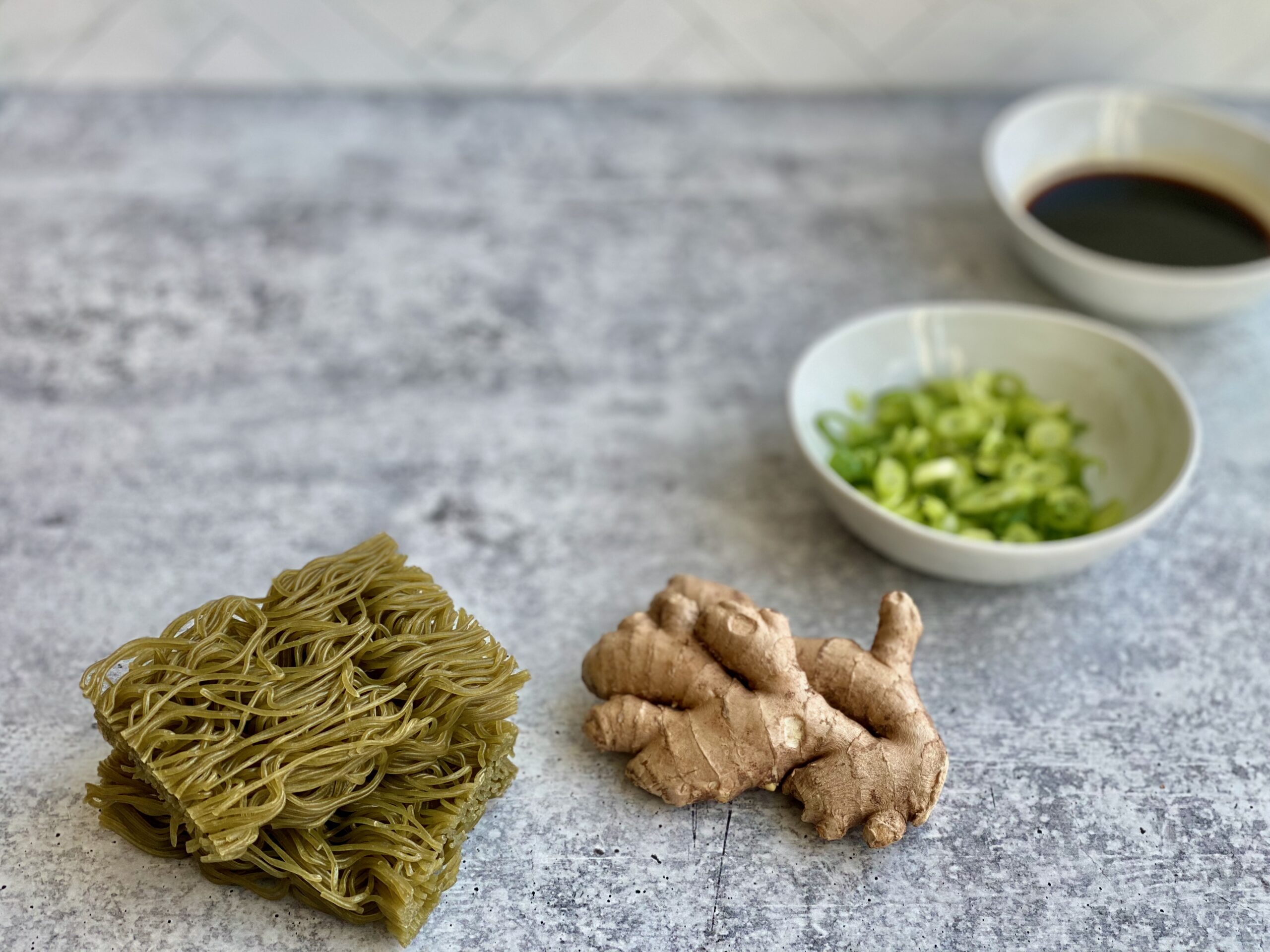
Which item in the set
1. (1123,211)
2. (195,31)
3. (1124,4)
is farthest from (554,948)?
(1124,4)

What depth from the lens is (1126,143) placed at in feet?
5.63

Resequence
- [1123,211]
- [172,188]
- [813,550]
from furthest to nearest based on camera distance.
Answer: [172,188] → [1123,211] → [813,550]

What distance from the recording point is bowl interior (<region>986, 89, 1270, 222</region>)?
1637 mm

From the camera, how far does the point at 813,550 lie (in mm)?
1265

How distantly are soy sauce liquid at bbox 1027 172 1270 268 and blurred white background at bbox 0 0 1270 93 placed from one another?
0.39m

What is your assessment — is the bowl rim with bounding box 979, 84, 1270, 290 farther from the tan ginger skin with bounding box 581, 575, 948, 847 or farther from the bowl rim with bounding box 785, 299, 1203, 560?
the tan ginger skin with bounding box 581, 575, 948, 847

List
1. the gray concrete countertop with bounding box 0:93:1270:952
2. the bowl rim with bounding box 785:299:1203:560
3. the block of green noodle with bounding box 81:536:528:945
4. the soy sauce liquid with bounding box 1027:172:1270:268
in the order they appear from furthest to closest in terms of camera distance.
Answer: the soy sauce liquid with bounding box 1027:172:1270:268, the bowl rim with bounding box 785:299:1203:560, the gray concrete countertop with bounding box 0:93:1270:952, the block of green noodle with bounding box 81:536:528:945

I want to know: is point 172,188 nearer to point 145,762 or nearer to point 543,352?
point 543,352

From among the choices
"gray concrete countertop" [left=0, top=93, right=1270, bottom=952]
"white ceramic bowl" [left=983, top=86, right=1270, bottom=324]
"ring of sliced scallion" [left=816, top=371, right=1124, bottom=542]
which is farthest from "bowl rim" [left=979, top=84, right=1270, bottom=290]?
"ring of sliced scallion" [left=816, top=371, right=1124, bottom=542]

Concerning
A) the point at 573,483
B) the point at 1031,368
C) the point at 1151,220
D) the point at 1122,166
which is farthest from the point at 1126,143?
the point at 573,483

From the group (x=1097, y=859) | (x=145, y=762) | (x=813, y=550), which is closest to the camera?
(x=145, y=762)

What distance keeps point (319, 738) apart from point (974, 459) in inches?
31.4

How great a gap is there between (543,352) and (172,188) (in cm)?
70

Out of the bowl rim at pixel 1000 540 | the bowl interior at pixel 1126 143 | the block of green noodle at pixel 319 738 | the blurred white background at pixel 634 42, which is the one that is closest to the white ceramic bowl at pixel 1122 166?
the bowl interior at pixel 1126 143
